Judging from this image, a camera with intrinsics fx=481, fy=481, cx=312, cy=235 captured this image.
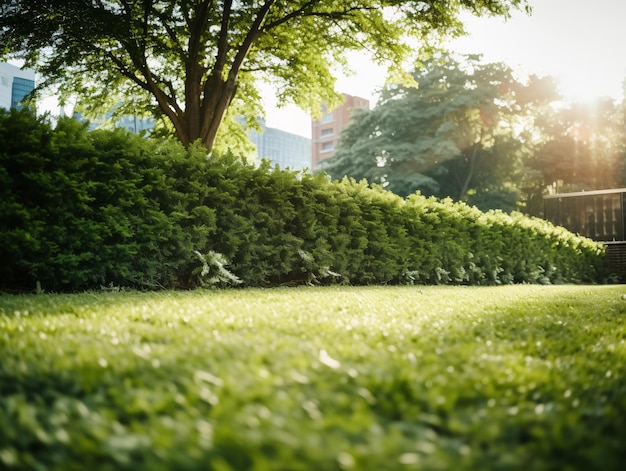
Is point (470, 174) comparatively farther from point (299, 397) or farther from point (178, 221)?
point (299, 397)

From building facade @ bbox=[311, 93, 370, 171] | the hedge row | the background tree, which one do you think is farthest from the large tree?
building facade @ bbox=[311, 93, 370, 171]

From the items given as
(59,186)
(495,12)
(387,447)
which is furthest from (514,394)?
(495,12)

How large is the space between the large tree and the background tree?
2367cm

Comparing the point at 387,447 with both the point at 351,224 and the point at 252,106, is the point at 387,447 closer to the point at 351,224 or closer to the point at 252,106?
the point at 351,224

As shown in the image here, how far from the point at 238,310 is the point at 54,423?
131 inches

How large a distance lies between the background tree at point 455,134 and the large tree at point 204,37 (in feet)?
77.6

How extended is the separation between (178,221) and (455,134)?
35449 mm

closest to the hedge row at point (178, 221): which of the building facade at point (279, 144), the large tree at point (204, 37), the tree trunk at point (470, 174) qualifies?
the large tree at point (204, 37)

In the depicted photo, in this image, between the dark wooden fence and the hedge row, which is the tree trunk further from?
the hedge row

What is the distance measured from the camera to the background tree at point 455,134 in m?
39.7

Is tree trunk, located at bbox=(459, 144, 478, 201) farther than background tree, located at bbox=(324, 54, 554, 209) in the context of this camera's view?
Yes

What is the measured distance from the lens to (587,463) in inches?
68.3

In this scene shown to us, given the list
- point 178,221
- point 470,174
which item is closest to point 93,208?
point 178,221

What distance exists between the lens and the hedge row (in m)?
6.65
